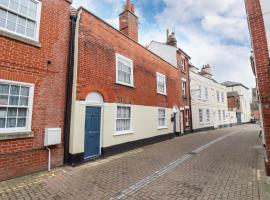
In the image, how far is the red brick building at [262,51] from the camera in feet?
19.9

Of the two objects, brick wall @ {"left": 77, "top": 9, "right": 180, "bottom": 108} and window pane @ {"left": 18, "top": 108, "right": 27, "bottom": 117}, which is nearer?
window pane @ {"left": 18, "top": 108, "right": 27, "bottom": 117}

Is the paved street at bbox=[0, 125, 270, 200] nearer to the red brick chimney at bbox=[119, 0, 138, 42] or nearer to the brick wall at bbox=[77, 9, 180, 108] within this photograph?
the brick wall at bbox=[77, 9, 180, 108]

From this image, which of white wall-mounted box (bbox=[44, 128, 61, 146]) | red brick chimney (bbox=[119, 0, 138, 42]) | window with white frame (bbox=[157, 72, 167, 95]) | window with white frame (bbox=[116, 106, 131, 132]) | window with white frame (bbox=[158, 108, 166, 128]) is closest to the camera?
white wall-mounted box (bbox=[44, 128, 61, 146])

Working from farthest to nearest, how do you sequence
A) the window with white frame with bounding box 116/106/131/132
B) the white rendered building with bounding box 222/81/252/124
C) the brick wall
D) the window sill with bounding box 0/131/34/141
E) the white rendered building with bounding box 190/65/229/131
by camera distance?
the white rendered building with bounding box 222/81/252/124 < the white rendered building with bounding box 190/65/229/131 < the window with white frame with bounding box 116/106/131/132 < the brick wall < the window sill with bounding box 0/131/34/141

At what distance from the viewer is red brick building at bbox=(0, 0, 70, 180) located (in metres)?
5.98

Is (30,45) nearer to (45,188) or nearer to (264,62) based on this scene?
(45,188)

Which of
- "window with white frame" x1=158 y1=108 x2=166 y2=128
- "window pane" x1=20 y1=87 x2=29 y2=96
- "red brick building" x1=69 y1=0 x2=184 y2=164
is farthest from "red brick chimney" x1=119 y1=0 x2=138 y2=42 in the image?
"window pane" x1=20 y1=87 x2=29 y2=96

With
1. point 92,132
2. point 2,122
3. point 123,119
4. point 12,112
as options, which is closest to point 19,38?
point 12,112

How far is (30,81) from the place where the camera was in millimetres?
6574

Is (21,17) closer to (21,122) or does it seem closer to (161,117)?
(21,122)

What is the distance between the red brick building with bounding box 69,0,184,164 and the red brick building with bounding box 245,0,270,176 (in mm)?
6749

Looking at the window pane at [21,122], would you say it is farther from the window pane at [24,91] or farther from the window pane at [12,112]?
the window pane at [24,91]

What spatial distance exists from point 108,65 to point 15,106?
512 cm

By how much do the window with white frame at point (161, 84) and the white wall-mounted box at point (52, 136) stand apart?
9701mm
